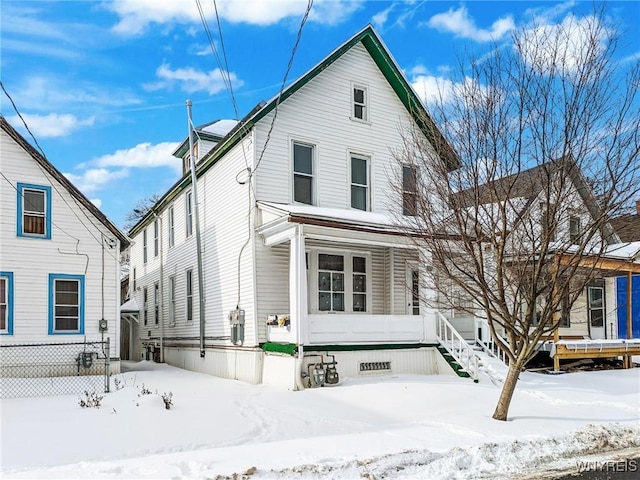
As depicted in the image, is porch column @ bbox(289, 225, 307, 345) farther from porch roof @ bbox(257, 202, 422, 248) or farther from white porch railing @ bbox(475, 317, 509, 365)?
white porch railing @ bbox(475, 317, 509, 365)

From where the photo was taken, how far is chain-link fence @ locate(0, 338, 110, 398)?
46.2 ft

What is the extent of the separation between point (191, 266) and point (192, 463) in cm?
1373

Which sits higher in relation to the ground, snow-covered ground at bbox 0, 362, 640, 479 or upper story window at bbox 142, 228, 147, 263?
upper story window at bbox 142, 228, 147, 263

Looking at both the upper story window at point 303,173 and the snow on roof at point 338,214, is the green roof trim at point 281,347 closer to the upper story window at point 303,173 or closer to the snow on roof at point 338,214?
the snow on roof at point 338,214

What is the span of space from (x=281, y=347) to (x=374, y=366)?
2.50 m

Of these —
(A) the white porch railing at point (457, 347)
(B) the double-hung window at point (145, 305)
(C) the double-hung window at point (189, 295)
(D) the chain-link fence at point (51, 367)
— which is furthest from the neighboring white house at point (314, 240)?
(B) the double-hung window at point (145, 305)

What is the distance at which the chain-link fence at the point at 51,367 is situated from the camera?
14.1 m

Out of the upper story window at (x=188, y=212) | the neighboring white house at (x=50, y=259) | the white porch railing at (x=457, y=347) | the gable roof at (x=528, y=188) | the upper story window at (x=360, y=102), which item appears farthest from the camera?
the upper story window at (x=188, y=212)

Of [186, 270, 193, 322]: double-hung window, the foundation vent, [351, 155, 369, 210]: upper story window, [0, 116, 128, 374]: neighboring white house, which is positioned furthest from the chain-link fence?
[351, 155, 369, 210]: upper story window

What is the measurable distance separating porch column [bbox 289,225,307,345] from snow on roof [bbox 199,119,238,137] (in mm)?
9562

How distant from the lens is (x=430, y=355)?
15453 mm

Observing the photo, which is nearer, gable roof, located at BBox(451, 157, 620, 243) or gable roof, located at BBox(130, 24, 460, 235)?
gable roof, located at BBox(451, 157, 620, 243)

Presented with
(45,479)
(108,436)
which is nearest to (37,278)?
(108,436)

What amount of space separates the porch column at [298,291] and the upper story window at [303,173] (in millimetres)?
3014
